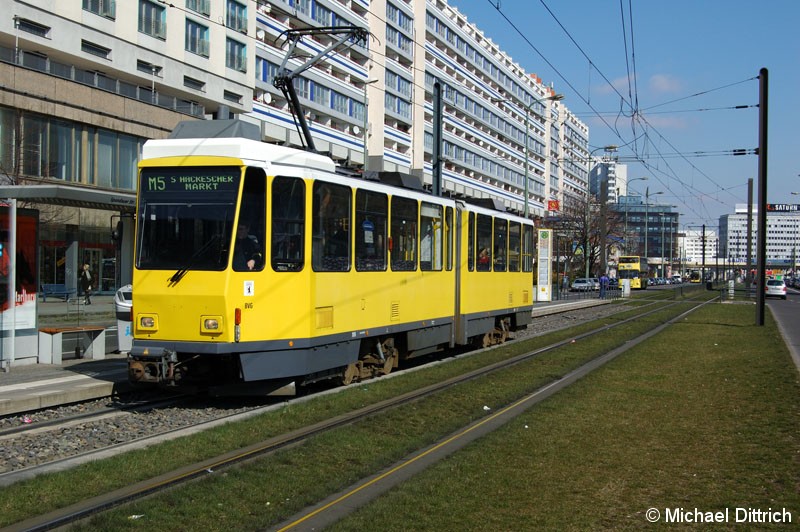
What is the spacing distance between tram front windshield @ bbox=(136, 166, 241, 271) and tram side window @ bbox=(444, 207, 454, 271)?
6431 mm

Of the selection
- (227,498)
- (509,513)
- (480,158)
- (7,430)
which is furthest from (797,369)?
(480,158)

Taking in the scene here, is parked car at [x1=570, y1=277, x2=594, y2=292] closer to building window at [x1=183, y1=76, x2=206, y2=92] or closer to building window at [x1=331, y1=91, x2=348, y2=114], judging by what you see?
building window at [x1=331, y1=91, x2=348, y2=114]

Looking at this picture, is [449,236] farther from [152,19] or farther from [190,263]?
[152,19]

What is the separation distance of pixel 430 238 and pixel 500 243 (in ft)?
15.7

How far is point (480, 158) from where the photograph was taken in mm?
96875

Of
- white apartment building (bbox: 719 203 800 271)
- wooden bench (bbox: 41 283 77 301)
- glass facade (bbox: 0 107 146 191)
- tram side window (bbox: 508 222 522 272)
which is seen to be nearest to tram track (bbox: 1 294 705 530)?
tram side window (bbox: 508 222 522 272)

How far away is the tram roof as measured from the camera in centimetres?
1324

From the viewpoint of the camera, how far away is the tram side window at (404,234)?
546 inches

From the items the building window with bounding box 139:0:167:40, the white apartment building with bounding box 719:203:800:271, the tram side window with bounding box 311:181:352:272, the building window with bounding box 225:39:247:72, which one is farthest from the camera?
the white apartment building with bounding box 719:203:800:271

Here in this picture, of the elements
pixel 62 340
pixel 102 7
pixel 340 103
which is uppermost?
pixel 340 103

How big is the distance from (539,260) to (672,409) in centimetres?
3178

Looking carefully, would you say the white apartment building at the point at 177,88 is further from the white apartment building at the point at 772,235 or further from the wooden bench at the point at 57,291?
the white apartment building at the point at 772,235

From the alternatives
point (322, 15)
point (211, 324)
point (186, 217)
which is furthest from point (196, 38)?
point (211, 324)

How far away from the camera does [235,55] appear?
4719cm
